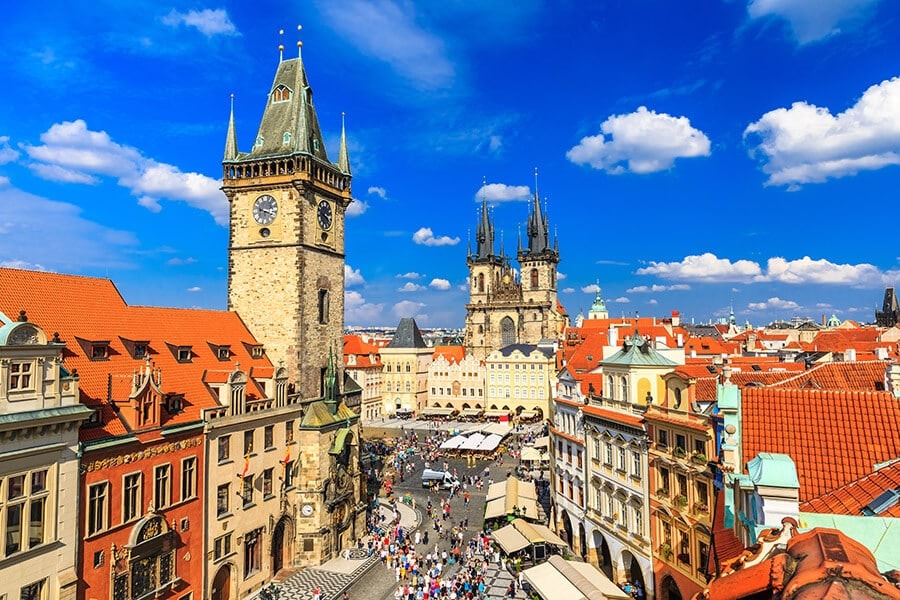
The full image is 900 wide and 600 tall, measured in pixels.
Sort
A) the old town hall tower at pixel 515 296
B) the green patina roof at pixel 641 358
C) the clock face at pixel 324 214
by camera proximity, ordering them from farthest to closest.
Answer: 1. the old town hall tower at pixel 515 296
2. the clock face at pixel 324 214
3. the green patina roof at pixel 641 358

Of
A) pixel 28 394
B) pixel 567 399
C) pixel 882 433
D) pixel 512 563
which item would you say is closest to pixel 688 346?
pixel 567 399

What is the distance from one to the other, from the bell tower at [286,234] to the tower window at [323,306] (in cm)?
7

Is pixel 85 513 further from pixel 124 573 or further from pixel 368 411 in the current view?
pixel 368 411

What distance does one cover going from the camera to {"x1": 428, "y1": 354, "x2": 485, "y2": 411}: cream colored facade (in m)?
110

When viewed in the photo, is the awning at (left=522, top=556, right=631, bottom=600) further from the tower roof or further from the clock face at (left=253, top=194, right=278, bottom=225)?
the tower roof

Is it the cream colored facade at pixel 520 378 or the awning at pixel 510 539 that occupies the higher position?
the cream colored facade at pixel 520 378

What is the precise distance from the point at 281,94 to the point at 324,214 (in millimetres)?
8690

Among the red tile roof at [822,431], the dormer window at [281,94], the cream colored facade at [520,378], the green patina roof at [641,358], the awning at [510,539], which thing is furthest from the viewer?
the cream colored facade at [520,378]

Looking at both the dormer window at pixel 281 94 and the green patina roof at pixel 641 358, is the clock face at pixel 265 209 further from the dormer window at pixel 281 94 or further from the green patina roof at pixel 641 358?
the green patina roof at pixel 641 358

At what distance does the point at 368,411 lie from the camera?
106 metres

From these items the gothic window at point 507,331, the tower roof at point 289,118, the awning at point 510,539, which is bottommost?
the awning at point 510,539

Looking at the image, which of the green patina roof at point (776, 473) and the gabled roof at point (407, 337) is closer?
the green patina roof at point (776, 473)

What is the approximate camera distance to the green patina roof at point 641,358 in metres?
31.2

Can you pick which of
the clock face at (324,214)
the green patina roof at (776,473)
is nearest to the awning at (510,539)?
the clock face at (324,214)
